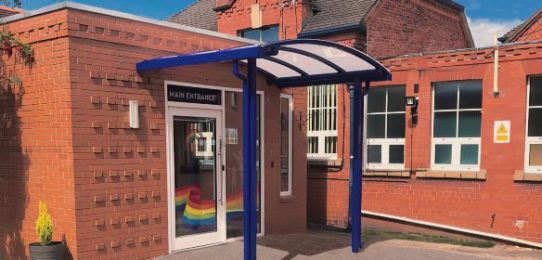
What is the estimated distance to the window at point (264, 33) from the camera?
43.8 feet

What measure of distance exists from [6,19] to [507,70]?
8.70m

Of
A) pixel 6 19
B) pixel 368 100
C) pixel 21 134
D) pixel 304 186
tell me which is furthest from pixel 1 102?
pixel 368 100

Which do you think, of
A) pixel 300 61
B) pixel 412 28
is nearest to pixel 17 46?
pixel 300 61

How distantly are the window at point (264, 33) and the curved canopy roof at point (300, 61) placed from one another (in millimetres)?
5527

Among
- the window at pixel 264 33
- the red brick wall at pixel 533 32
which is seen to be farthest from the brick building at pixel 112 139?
the red brick wall at pixel 533 32

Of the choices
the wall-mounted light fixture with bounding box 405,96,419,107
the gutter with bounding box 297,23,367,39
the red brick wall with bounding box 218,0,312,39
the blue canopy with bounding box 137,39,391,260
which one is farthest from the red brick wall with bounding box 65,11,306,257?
the red brick wall with bounding box 218,0,312,39

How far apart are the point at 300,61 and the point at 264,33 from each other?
6948mm

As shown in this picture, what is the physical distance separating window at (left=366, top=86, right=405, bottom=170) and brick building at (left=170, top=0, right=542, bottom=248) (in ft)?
0.08

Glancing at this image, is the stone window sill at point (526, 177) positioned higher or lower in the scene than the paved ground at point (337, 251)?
higher

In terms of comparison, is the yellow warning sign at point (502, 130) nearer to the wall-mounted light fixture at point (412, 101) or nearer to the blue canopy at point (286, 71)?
the wall-mounted light fixture at point (412, 101)

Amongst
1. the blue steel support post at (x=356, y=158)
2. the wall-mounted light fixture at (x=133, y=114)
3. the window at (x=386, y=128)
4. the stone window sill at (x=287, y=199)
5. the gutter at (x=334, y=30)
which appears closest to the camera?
the wall-mounted light fixture at (x=133, y=114)

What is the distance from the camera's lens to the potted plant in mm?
5539

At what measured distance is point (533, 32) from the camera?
14.4 meters

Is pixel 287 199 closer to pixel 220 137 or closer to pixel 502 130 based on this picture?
pixel 220 137
